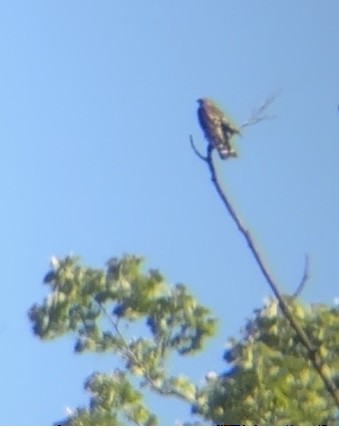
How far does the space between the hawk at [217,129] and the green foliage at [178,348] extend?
3505 mm

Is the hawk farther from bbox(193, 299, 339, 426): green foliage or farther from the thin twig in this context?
bbox(193, 299, 339, 426): green foliage

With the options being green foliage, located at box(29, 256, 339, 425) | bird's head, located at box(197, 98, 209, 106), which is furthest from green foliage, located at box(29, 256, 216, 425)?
bird's head, located at box(197, 98, 209, 106)

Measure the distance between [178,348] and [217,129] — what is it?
615cm

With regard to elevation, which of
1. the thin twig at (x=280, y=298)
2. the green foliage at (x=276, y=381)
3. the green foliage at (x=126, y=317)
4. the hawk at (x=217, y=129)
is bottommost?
the thin twig at (x=280, y=298)

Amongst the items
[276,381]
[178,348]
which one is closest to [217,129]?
[276,381]

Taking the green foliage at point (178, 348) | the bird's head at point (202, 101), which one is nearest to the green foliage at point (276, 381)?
the green foliage at point (178, 348)

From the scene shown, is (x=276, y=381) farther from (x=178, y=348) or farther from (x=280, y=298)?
(x=280, y=298)

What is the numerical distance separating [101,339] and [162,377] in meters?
0.58

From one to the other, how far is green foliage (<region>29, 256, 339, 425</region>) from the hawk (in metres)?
3.50

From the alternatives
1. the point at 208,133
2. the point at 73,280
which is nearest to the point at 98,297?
the point at 73,280

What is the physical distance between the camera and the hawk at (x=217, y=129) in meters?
4.07

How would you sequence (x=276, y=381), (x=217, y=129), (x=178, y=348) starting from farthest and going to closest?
1. (x=178, y=348)
2. (x=276, y=381)
3. (x=217, y=129)

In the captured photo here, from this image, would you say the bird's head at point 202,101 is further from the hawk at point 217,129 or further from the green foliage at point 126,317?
the green foliage at point 126,317

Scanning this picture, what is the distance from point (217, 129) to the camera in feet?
13.6
